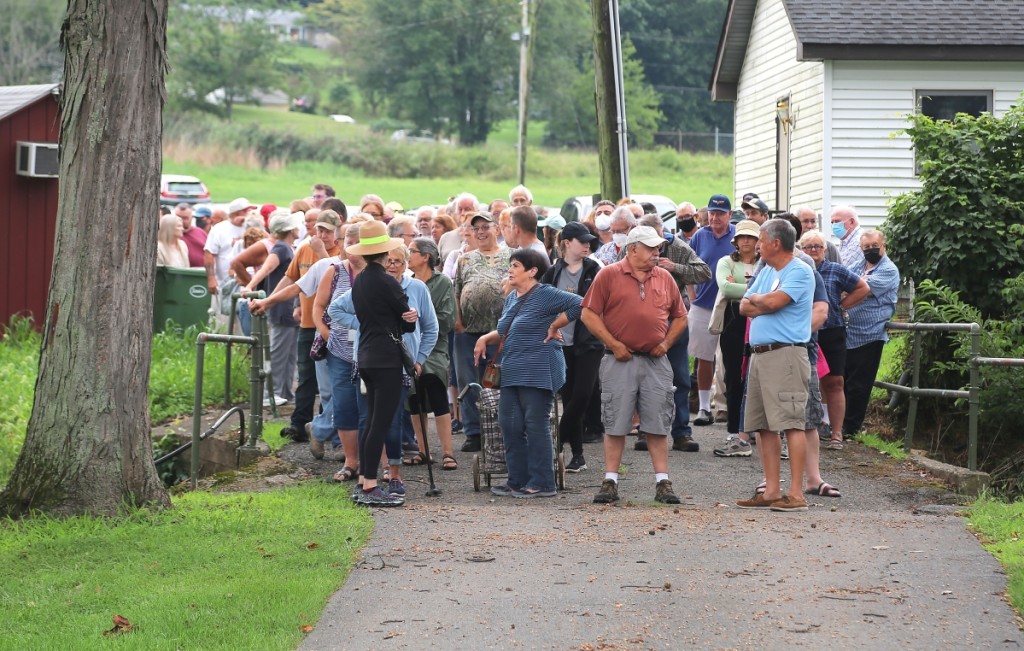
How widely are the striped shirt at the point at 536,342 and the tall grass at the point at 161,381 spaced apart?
4617mm

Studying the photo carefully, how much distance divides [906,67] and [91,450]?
16225mm

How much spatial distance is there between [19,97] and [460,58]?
62687 millimetres

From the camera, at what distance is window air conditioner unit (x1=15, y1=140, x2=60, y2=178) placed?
18.4m

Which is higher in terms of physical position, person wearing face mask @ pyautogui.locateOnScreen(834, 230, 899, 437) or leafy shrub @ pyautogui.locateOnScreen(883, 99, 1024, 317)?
leafy shrub @ pyautogui.locateOnScreen(883, 99, 1024, 317)

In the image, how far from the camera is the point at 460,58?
80688mm

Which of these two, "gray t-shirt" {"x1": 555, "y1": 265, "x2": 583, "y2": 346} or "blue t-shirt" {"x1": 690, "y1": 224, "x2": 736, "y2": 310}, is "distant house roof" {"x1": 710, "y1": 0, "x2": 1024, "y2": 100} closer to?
"blue t-shirt" {"x1": 690, "y1": 224, "x2": 736, "y2": 310}

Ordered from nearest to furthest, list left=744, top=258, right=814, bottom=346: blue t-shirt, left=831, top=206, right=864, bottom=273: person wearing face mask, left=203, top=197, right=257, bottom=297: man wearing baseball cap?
left=744, top=258, right=814, bottom=346: blue t-shirt < left=831, top=206, right=864, bottom=273: person wearing face mask < left=203, top=197, right=257, bottom=297: man wearing baseball cap

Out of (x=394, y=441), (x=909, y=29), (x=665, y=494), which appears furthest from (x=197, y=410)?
(x=909, y=29)

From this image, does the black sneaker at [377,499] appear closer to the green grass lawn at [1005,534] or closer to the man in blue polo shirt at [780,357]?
the man in blue polo shirt at [780,357]

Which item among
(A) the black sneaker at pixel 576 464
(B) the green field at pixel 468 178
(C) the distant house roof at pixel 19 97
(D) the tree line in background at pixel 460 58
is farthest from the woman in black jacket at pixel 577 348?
(D) the tree line in background at pixel 460 58

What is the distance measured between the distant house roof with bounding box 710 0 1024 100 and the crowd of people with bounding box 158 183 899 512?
7.84 meters

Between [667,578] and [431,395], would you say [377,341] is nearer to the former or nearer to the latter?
[431,395]

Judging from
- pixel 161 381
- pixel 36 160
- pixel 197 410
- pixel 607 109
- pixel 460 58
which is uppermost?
pixel 460 58

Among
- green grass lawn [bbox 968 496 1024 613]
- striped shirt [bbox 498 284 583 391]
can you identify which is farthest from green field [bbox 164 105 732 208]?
green grass lawn [bbox 968 496 1024 613]
